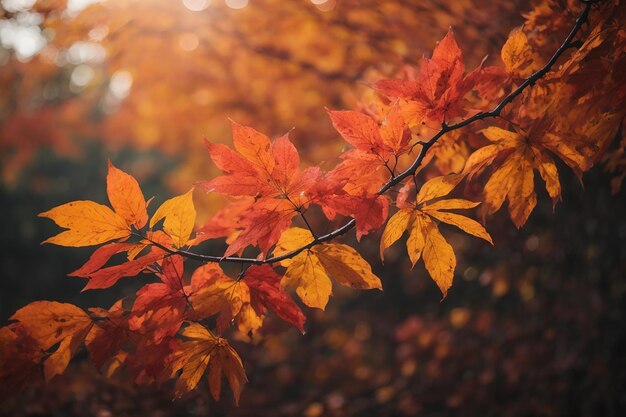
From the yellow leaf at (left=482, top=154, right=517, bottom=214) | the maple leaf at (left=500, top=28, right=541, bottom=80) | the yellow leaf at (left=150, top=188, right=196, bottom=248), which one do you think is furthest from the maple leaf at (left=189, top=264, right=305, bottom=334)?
the maple leaf at (left=500, top=28, right=541, bottom=80)

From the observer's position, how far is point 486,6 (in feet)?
6.15

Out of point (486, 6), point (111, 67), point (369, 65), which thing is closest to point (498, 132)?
point (486, 6)

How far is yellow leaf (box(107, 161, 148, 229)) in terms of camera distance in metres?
0.92

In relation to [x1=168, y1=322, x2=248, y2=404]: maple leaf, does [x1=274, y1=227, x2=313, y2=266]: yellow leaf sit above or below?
above

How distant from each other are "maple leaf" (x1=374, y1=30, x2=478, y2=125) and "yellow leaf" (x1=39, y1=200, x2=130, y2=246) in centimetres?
59

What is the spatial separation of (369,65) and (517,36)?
6.01 ft

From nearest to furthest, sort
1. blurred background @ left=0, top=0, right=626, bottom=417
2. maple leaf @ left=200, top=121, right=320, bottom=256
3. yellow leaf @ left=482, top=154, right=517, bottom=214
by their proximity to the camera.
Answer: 1. maple leaf @ left=200, top=121, right=320, bottom=256
2. yellow leaf @ left=482, top=154, right=517, bottom=214
3. blurred background @ left=0, top=0, right=626, bottom=417

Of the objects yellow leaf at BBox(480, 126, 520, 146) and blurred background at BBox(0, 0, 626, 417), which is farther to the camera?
blurred background at BBox(0, 0, 626, 417)

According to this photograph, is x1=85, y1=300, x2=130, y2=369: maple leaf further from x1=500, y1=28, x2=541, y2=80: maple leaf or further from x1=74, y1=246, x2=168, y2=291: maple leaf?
x1=500, y1=28, x2=541, y2=80: maple leaf

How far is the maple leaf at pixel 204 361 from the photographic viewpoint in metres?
0.96

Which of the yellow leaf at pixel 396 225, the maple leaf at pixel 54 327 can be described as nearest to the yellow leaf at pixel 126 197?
the maple leaf at pixel 54 327

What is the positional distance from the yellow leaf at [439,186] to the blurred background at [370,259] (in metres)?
0.92

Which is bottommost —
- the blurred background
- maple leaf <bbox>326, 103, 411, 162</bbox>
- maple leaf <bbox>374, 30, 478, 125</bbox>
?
the blurred background

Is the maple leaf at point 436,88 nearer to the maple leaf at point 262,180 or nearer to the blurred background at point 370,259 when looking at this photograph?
the maple leaf at point 262,180
